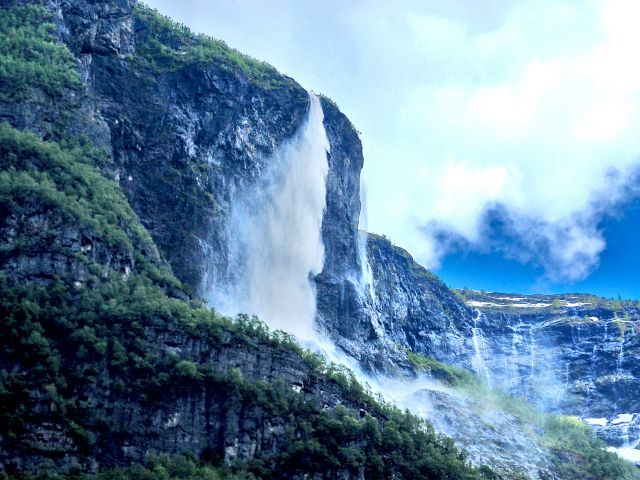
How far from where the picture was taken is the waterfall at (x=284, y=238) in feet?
449

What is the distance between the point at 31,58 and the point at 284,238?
1899 inches

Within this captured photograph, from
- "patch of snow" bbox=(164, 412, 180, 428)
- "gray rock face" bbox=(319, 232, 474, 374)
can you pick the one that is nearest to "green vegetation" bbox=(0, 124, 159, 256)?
"patch of snow" bbox=(164, 412, 180, 428)

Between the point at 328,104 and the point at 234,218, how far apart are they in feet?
117

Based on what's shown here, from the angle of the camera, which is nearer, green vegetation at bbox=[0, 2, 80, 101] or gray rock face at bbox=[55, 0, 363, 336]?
green vegetation at bbox=[0, 2, 80, 101]

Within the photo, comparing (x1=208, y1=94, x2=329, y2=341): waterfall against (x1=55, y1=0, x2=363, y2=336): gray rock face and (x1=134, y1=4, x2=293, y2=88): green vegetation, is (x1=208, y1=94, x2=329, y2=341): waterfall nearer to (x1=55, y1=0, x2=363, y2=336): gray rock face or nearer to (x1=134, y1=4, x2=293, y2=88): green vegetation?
(x1=55, y1=0, x2=363, y2=336): gray rock face

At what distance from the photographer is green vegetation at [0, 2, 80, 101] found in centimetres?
11412

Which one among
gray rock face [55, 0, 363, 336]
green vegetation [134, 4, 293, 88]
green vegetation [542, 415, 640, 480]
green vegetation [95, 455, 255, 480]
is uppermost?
green vegetation [134, 4, 293, 88]

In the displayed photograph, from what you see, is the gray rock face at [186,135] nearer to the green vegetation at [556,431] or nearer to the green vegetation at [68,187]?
the green vegetation at [68,187]

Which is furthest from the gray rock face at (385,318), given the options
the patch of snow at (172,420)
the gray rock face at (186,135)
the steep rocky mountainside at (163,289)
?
the patch of snow at (172,420)

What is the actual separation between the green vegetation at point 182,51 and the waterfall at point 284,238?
34.5 ft

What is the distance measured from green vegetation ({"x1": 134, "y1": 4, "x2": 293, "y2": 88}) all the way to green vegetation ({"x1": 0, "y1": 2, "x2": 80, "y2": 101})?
15.8 metres

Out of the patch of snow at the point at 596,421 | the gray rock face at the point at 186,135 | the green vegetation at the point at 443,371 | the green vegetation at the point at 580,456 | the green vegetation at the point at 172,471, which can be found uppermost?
the gray rock face at the point at 186,135

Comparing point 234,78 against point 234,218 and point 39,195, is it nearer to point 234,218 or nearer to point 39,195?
point 234,218

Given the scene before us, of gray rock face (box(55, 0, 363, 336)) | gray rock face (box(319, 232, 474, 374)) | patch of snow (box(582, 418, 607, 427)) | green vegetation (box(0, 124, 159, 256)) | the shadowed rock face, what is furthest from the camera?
patch of snow (box(582, 418, 607, 427))
